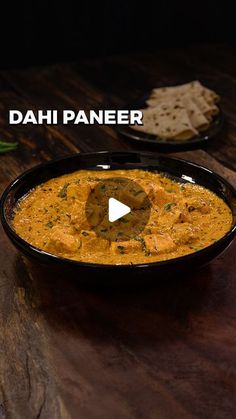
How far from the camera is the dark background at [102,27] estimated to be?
4297 millimetres

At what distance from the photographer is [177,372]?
1.62 m

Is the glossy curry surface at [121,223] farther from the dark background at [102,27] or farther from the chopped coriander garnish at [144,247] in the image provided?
the dark background at [102,27]

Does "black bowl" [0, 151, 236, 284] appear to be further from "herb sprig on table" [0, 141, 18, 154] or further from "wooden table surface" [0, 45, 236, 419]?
"herb sprig on table" [0, 141, 18, 154]

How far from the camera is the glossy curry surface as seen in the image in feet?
5.92

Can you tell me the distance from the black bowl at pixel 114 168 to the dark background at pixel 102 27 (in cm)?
223

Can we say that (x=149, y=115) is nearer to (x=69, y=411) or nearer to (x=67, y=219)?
(x=67, y=219)

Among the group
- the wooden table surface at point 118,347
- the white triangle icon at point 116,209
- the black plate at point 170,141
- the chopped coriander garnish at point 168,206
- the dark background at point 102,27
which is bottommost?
the dark background at point 102,27

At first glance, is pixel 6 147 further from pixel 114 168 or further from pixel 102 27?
pixel 102 27

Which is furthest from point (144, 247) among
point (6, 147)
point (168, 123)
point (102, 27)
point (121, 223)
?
point (102, 27)

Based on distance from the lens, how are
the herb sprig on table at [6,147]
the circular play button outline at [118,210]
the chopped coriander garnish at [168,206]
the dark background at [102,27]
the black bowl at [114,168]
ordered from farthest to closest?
the dark background at [102,27], the herb sprig on table at [6,147], the chopped coriander garnish at [168,206], the circular play button outline at [118,210], the black bowl at [114,168]

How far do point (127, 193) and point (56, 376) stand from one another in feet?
1.88

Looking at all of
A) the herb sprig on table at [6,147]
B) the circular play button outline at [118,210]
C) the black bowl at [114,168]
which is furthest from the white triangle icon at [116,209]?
the herb sprig on table at [6,147]

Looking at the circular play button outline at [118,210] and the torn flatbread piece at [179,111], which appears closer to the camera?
the circular play button outline at [118,210]

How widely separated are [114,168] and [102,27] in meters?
2.43
